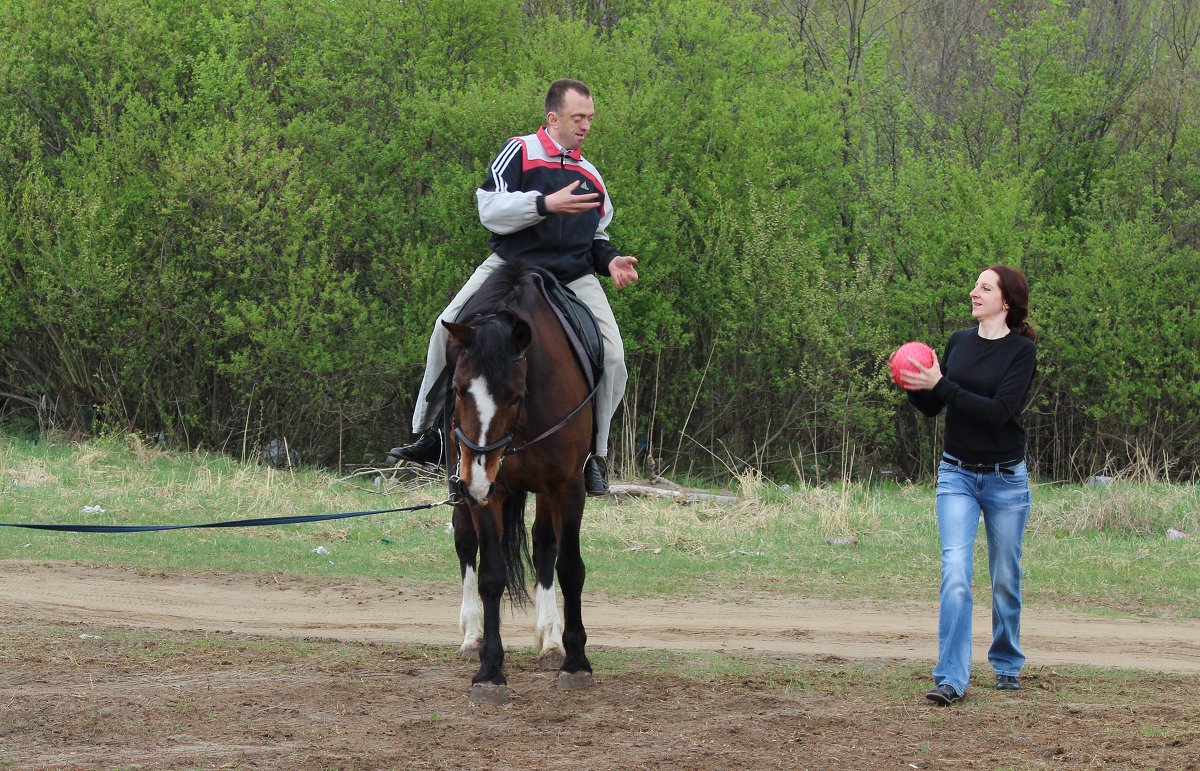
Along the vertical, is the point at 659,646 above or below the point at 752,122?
below

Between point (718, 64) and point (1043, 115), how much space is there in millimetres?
6474

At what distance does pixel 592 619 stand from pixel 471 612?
195 cm

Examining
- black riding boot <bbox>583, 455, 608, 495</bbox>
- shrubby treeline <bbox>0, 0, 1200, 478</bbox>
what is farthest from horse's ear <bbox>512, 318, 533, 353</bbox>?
shrubby treeline <bbox>0, 0, 1200, 478</bbox>

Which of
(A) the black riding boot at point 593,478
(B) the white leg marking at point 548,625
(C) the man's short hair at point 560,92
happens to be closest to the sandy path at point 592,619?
(B) the white leg marking at point 548,625

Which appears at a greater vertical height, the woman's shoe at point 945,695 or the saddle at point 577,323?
the saddle at point 577,323

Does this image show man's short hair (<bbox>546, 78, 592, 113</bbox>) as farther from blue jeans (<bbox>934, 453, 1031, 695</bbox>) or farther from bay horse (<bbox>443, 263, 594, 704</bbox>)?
blue jeans (<bbox>934, 453, 1031, 695</bbox>)

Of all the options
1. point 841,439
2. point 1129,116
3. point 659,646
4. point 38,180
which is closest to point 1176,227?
point 1129,116

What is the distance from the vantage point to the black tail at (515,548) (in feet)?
26.1

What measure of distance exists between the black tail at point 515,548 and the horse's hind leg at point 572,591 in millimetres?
912

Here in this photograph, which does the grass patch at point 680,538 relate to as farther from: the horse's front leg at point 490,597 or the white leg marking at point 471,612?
the horse's front leg at point 490,597

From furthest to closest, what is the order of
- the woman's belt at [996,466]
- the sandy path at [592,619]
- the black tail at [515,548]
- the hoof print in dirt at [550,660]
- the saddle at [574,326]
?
1. the sandy path at [592,619]
2. the black tail at [515,548]
3. the hoof print in dirt at [550,660]
4. the saddle at [574,326]
5. the woman's belt at [996,466]

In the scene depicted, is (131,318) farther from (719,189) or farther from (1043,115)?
(1043,115)

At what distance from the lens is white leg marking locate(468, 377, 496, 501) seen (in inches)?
242

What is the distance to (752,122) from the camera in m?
21.5
